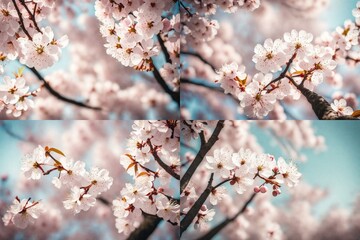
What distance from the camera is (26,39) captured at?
1991 millimetres

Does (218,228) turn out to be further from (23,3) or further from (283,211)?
(23,3)

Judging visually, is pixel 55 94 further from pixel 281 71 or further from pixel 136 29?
pixel 281 71

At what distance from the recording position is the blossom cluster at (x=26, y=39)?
198cm

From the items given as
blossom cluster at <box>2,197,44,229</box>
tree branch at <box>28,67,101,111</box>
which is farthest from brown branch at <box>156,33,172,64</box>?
blossom cluster at <box>2,197,44,229</box>

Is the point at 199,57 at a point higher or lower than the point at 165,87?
higher

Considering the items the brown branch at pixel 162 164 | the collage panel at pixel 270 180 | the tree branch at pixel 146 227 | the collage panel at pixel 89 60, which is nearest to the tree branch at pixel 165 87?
the collage panel at pixel 89 60

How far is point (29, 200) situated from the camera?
1.97 meters

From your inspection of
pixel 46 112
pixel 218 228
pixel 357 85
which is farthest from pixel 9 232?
pixel 357 85

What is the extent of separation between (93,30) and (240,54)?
614mm

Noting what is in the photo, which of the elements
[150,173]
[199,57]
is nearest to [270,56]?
[199,57]

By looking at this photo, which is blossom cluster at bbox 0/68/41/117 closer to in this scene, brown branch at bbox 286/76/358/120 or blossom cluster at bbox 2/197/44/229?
blossom cluster at bbox 2/197/44/229

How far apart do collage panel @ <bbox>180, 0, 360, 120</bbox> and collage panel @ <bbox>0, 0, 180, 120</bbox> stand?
10 centimetres

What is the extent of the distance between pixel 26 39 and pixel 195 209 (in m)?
0.96

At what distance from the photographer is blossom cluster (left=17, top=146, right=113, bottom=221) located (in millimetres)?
1978
